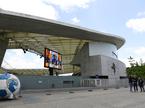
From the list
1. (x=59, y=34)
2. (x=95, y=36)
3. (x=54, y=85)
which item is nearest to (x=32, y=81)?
(x=54, y=85)

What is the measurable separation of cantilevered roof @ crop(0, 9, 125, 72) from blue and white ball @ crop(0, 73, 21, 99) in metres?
18.8

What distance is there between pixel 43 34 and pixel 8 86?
29236 mm

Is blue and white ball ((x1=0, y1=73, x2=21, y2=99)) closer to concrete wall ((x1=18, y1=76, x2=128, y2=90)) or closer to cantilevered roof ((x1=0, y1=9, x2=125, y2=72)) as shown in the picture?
concrete wall ((x1=18, y1=76, x2=128, y2=90))

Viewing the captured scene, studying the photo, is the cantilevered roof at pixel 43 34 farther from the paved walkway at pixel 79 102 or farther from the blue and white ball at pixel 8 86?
the paved walkway at pixel 79 102

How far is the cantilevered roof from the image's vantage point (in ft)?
136

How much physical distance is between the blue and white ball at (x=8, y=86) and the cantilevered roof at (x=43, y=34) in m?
18.8

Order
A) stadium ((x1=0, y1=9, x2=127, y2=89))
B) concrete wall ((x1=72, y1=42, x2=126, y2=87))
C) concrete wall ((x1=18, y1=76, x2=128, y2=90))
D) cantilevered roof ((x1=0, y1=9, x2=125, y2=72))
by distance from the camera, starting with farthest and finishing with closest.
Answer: concrete wall ((x1=72, y1=42, x2=126, y2=87)) → cantilevered roof ((x1=0, y1=9, x2=125, y2=72)) → stadium ((x1=0, y1=9, x2=127, y2=89)) → concrete wall ((x1=18, y1=76, x2=128, y2=90))

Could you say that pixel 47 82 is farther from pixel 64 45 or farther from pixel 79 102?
pixel 79 102

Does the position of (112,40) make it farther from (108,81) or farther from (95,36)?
(108,81)

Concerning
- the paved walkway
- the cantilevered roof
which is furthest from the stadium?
the paved walkway

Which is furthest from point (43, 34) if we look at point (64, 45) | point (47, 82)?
point (64, 45)

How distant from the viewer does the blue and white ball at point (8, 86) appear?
19.7 metres

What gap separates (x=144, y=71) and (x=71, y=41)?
72.7ft

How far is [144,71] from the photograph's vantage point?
2817 inches
